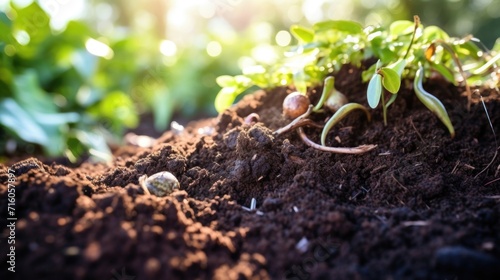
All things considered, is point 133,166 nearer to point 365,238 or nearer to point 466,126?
point 365,238

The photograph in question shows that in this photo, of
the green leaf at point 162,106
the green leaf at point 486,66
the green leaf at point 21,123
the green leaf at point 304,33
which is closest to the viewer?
the green leaf at point 486,66

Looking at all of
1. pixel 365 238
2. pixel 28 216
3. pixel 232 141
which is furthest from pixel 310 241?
pixel 28 216

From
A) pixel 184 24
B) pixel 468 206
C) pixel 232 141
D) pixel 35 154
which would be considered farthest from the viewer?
pixel 184 24

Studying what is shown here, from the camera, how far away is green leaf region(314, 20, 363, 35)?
72.9 inches

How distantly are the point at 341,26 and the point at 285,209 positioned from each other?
0.92m

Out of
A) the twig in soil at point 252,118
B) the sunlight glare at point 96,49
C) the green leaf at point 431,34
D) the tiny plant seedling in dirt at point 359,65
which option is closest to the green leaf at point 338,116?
the tiny plant seedling in dirt at point 359,65

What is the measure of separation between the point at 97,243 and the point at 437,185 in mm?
1040

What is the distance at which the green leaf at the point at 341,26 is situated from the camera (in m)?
1.85

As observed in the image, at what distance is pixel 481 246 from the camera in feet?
3.61

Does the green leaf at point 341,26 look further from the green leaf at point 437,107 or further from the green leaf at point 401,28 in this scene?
the green leaf at point 437,107

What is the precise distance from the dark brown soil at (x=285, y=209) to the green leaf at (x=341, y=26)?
0.91 ft

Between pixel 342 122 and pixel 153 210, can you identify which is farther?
pixel 342 122

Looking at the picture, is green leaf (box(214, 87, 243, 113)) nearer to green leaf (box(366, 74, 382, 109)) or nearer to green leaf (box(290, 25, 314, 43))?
green leaf (box(290, 25, 314, 43))

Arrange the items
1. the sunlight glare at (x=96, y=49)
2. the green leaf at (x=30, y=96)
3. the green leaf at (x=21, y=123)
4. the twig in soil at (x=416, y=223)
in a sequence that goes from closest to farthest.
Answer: the twig in soil at (x=416, y=223) → the green leaf at (x=21, y=123) → the green leaf at (x=30, y=96) → the sunlight glare at (x=96, y=49)
